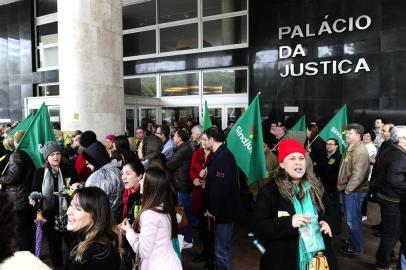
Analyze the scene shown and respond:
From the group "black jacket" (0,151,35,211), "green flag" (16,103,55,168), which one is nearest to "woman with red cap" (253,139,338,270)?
"black jacket" (0,151,35,211)

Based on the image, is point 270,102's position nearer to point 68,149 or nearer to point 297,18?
point 297,18

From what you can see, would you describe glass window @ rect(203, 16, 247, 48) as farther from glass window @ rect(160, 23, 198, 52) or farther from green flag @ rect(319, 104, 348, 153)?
green flag @ rect(319, 104, 348, 153)

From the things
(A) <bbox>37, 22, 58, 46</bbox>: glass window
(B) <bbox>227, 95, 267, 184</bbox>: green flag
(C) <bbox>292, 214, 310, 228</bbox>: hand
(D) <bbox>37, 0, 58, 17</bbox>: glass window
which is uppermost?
(D) <bbox>37, 0, 58, 17</bbox>: glass window

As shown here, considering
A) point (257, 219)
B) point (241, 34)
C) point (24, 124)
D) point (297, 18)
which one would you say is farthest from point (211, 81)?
point (257, 219)

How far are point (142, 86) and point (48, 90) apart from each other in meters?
4.73

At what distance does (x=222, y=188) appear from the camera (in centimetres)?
371

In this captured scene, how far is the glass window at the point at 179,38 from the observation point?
1252 centimetres

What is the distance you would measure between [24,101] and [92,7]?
9.86 meters

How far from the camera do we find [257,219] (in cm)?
237

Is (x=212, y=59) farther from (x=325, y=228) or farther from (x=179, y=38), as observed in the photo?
(x=325, y=228)

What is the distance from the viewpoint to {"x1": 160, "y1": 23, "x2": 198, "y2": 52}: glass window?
1252 cm

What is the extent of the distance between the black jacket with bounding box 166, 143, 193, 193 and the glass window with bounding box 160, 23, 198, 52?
8.02 metres

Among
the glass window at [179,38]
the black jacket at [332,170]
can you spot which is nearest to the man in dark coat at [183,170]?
the black jacket at [332,170]

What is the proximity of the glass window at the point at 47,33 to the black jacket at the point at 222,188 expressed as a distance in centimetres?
1375
